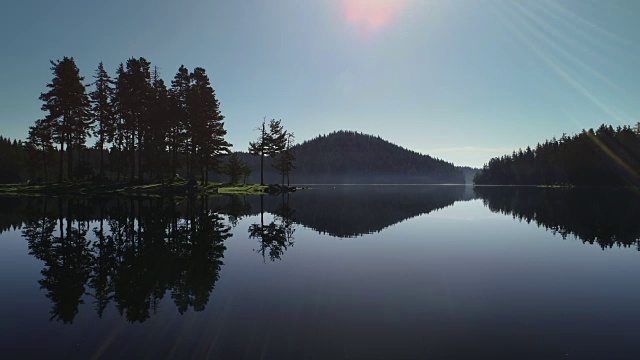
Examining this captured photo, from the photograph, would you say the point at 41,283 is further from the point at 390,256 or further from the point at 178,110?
the point at 178,110

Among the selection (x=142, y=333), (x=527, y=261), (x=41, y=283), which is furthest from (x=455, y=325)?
(x=41, y=283)

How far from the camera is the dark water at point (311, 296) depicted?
312 inches

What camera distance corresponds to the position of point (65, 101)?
60.8 metres

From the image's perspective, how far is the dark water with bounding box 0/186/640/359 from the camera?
312 inches

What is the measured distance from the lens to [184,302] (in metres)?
10.7

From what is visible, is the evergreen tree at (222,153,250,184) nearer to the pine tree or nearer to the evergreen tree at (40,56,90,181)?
the pine tree

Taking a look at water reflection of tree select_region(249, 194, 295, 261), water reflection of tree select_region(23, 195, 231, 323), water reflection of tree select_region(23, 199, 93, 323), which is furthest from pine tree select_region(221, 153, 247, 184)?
water reflection of tree select_region(23, 199, 93, 323)

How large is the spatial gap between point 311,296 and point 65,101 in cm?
6713

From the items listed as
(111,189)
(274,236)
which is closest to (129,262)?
→ (274,236)

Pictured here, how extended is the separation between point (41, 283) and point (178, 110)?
5793 centimetres

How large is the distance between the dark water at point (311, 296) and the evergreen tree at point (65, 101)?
45.7 metres

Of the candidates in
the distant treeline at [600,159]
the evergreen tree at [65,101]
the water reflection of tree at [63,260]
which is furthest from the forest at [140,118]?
the distant treeline at [600,159]

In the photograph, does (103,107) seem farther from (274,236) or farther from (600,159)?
(600,159)

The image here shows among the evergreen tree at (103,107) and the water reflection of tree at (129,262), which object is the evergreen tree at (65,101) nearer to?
the evergreen tree at (103,107)
